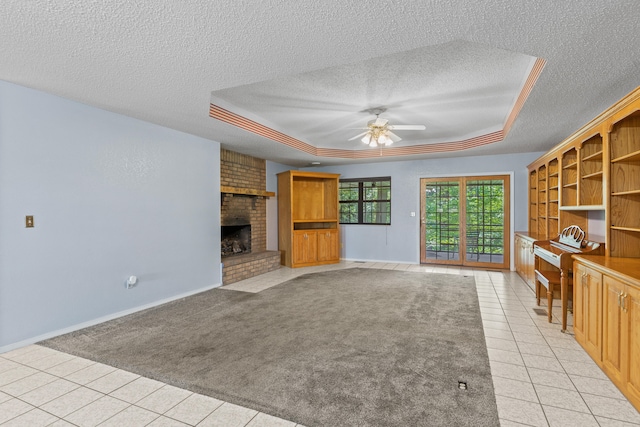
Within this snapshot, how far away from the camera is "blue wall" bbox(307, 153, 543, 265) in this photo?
6.38 m

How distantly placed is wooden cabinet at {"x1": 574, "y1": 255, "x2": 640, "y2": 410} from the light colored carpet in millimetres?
820

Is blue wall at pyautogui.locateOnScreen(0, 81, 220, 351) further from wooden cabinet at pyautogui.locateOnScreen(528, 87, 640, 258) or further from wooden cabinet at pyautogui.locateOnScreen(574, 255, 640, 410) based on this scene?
wooden cabinet at pyautogui.locateOnScreen(528, 87, 640, 258)

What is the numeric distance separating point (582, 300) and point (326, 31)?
3173mm

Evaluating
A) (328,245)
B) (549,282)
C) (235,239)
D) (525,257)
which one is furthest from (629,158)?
(235,239)

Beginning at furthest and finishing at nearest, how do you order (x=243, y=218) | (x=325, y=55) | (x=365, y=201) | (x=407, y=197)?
(x=365, y=201) → (x=407, y=197) → (x=243, y=218) → (x=325, y=55)

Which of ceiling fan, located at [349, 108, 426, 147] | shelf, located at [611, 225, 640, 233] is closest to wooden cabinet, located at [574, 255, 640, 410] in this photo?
shelf, located at [611, 225, 640, 233]

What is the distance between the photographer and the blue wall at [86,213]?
2.91m

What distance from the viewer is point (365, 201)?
7.75 meters

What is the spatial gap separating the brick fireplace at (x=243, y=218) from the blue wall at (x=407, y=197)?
2008 millimetres

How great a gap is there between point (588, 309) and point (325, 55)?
309cm

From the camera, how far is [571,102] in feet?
11.1

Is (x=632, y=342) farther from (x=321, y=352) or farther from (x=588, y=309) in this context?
(x=321, y=352)

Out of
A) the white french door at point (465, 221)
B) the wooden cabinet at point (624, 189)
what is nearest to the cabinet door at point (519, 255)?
the white french door at point (465, 221)

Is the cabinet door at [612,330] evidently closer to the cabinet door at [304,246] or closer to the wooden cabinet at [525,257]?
the wooden cabinet at [525,257]
